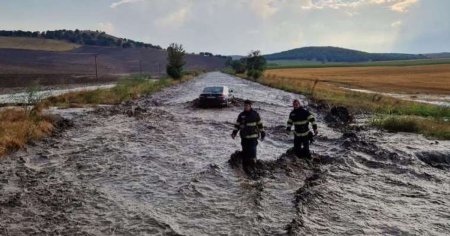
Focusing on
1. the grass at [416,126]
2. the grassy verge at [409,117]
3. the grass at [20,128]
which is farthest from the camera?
the grassy verge at [409,117]

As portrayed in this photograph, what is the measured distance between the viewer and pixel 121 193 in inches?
460

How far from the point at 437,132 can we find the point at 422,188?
977cm

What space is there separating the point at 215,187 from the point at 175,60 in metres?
58.0

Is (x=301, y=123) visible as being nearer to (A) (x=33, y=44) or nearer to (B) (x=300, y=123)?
(B) (x=300, y=123)

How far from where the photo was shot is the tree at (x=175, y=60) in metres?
66.9

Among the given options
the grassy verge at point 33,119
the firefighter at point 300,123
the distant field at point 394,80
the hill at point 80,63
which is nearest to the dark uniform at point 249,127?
the firefighter at point 300,123

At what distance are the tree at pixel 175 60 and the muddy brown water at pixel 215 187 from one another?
46.9 meters

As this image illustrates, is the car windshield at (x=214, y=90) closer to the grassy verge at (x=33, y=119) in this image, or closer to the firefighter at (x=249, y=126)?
the grassy verge at (x=33, y=119)

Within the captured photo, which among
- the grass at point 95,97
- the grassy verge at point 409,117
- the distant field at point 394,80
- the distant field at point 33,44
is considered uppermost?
the distant field at point 33,44

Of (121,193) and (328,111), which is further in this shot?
(328,111)

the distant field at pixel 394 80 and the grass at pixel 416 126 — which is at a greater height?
the grass at pixel 416 126

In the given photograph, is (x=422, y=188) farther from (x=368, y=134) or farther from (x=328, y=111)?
(x=328, y=111)

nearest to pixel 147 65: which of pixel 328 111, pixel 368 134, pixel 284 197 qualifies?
pixel 328 111

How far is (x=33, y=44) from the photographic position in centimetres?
14362
